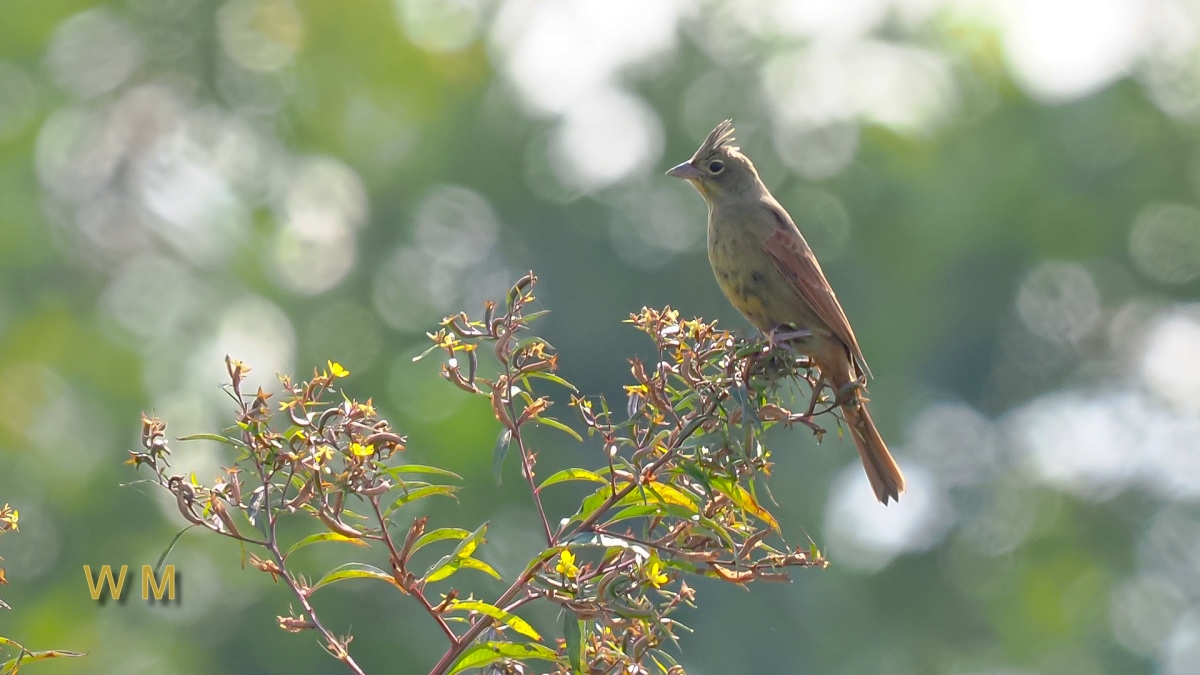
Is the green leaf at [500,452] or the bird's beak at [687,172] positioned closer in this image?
the green leaf at [500,452]

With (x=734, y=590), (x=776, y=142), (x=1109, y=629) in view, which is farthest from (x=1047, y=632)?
(x=776, y=142)

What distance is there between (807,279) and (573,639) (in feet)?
9.41

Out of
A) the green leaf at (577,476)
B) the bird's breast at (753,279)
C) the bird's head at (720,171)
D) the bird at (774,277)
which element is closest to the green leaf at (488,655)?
the green leaf at (577,476)

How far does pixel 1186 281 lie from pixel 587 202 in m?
9.82

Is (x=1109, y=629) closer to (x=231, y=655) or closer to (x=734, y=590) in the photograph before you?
(x=734, y=590)

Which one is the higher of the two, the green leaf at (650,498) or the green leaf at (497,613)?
the green leaf at (650,498)

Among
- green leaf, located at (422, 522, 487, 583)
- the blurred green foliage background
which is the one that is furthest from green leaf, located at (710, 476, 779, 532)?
the blurred green foliage background

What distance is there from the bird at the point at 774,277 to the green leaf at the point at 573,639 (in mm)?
1795

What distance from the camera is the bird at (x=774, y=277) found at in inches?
181

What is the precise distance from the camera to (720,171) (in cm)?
585

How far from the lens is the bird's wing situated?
484 centimetres

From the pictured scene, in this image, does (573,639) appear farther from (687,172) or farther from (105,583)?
(687,172)

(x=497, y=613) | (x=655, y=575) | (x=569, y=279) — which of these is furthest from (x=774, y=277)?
(x=569, y=279)

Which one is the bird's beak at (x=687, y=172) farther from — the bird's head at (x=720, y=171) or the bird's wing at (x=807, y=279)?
the bird's wing at (x=807, y=279)
